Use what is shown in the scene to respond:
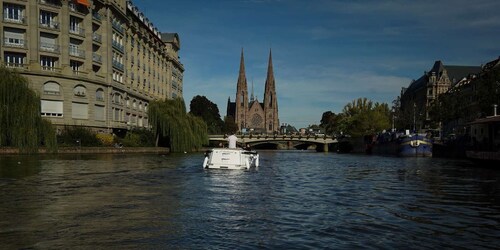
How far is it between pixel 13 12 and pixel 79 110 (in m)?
16.3

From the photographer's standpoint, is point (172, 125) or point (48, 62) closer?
point (48, 62)

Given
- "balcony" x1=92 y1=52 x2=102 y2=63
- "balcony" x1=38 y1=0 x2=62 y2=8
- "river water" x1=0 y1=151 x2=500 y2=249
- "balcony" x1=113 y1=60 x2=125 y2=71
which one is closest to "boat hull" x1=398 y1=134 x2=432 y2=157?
"balcony" x1=113 y1=60 x2=125 y2=71

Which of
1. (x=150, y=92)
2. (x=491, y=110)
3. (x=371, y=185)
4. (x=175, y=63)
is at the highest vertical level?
(x=175, y=63)

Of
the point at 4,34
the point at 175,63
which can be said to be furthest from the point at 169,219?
the point at 175,63

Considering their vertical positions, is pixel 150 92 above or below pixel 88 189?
above

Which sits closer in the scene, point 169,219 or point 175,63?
point 169,219

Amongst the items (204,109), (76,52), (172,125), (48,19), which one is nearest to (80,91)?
(76,52)

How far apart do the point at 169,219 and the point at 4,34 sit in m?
64.3

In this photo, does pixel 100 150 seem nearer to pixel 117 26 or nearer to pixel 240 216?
pixel 117 26

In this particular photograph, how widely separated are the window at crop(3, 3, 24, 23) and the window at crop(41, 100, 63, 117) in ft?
39.1

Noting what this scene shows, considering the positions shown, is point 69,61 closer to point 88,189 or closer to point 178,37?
point 88,189

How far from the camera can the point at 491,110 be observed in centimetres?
6731

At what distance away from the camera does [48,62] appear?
71625mm

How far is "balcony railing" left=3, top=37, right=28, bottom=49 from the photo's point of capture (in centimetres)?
6731
